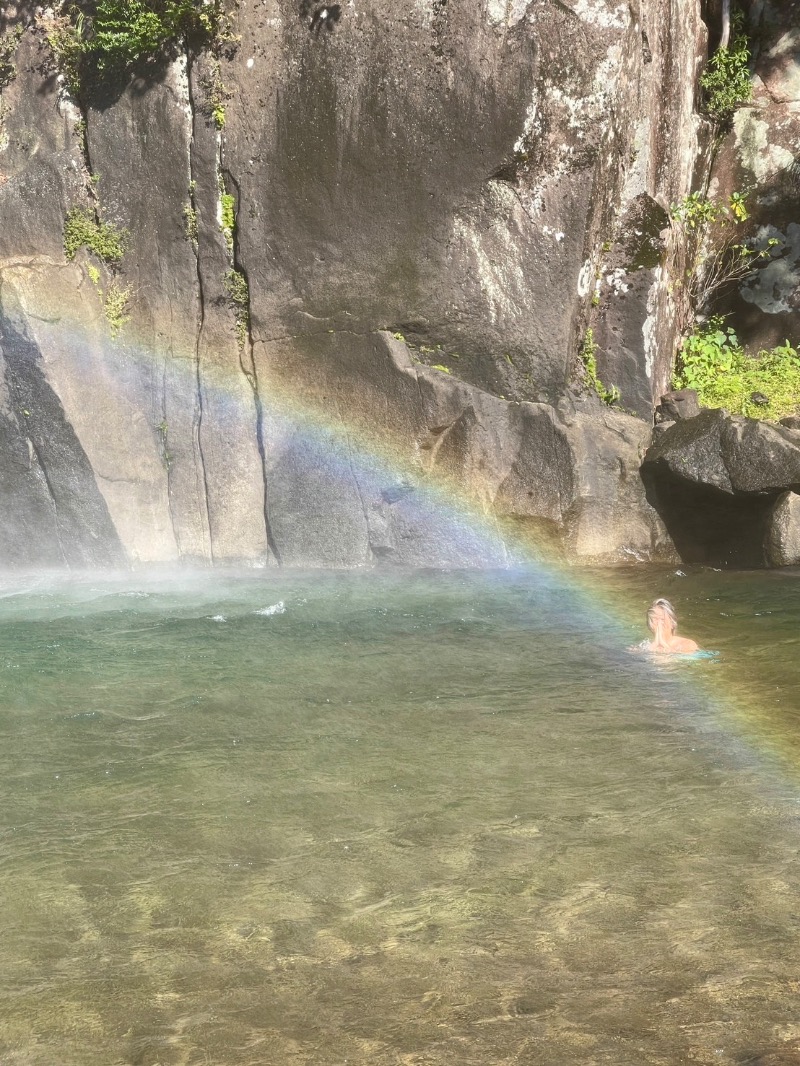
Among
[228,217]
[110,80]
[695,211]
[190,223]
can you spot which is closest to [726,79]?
[695,211]

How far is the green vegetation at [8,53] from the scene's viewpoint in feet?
37.4

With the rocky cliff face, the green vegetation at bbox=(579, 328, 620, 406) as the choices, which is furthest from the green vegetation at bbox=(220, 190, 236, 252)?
the green vegetation at bbox=(579, 328, 620, 406)

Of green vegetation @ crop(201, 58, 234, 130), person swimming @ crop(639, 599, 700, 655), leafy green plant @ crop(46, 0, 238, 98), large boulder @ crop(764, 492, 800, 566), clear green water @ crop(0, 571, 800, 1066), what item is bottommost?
clear green water @ crop(0, 571, 800, 1066)

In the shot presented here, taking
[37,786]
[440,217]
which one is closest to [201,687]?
[37,786]

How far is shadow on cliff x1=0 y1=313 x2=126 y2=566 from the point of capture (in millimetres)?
11188

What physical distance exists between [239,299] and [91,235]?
6.07 ft

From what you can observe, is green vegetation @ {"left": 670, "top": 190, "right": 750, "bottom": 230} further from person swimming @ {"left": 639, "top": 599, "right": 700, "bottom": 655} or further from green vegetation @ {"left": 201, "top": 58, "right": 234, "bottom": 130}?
person swimming @ {"left": 639, "top": 599, "right": 700, "bottom": 655}

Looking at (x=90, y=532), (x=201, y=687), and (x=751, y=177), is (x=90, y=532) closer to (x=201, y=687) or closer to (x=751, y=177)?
(x=201, y=687)

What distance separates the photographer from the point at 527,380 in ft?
36.3

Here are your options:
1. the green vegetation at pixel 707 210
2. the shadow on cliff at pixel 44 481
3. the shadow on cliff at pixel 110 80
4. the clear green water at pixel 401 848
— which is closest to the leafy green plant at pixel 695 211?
the green vegetation at pixel 707 210

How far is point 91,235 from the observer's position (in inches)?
455

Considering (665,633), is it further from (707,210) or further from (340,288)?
(707,210)

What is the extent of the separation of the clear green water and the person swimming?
0.23 meters

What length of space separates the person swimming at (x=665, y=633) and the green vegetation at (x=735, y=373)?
5418 millimetres
